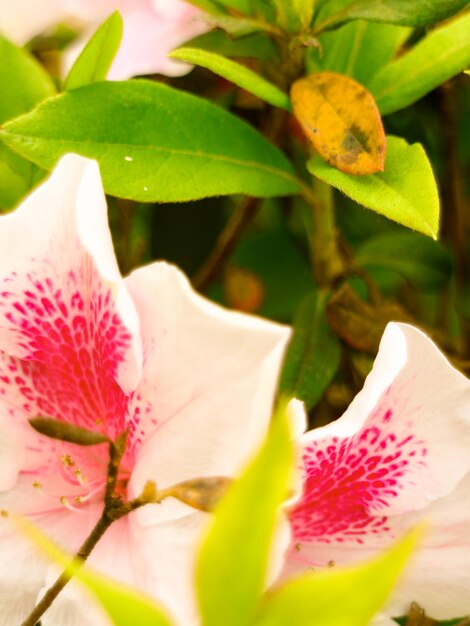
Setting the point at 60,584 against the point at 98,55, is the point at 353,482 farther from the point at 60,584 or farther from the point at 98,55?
the point at 98,55

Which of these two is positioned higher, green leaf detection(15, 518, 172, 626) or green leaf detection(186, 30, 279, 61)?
green leaf detection(186, 30, 279, 61)

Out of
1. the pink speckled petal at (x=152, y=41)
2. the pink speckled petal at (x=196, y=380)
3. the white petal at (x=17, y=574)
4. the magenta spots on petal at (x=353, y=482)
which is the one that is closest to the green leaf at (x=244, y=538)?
the pink speckled petal at (x=196, y=380)

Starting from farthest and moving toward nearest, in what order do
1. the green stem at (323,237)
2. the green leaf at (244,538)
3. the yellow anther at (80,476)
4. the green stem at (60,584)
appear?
the green stem at (323,237), the yellow anther at (80,476), the green stem at (60,584), the green leaf at (244,538)

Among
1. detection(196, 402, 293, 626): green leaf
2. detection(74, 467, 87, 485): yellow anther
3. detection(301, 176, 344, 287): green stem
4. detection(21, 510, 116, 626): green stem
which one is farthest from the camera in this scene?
detection(301, 176, 344, 287): green stem

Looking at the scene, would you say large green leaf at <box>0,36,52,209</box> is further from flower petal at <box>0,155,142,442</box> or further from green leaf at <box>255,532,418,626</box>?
green leaf at <box>255,532,418,626</box>

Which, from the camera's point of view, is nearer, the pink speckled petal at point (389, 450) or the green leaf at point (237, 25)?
the pink speckled petal at point (389, 450)

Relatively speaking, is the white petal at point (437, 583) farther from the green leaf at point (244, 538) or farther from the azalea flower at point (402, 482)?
the green leaf at point (244, 538)

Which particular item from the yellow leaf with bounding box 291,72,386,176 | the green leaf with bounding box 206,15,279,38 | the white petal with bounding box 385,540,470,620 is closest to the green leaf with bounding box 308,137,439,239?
the yellow leaf with bounding box 291,72,386,176
